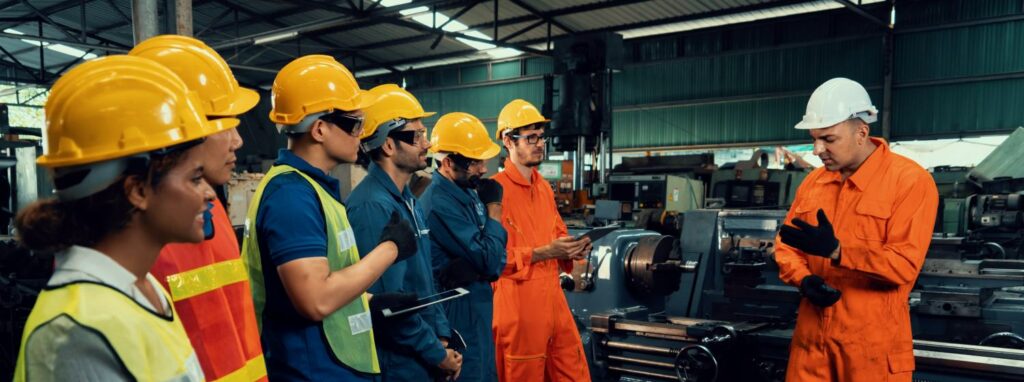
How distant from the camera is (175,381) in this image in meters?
0.96

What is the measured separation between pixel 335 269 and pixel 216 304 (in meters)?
0.29

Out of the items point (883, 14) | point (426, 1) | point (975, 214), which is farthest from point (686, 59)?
point (975, 214)

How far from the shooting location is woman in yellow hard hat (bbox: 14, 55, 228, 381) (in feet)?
2.79

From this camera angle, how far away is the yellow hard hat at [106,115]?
945 mm

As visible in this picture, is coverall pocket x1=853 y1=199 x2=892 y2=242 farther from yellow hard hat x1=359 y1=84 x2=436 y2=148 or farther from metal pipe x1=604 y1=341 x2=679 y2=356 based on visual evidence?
yellow hard hat x1=359 y1=84 x2=436 y2=148

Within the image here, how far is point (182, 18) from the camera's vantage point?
4.26 m

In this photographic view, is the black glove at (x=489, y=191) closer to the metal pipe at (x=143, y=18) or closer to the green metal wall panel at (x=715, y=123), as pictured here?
the metal pipe at (x=143, y=18)

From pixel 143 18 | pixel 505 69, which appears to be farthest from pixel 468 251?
pixel 505 69

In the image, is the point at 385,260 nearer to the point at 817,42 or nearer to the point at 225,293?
the point at 225,293

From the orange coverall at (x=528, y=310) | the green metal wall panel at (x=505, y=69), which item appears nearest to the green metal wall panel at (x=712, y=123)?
the green metal wall panel at (x=505, y=69)

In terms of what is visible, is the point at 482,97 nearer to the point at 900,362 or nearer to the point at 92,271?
the point at 900,362

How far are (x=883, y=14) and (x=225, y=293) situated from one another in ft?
40.0

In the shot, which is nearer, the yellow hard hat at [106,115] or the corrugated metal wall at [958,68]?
the yellow hard hat at [106,115]

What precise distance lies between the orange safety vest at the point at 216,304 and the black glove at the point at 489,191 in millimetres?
1414
